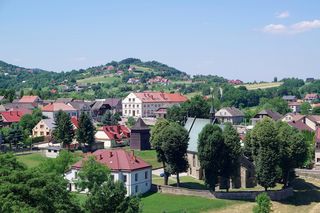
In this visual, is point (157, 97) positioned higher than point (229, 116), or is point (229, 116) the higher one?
point (157, 97)

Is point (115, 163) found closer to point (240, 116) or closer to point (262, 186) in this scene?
point (262, 186)

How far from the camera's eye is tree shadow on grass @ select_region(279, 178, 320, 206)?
202 feet

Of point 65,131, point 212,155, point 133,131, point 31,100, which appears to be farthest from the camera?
point 31,100

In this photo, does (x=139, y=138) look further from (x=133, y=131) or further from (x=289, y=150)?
(x=289, y=150)

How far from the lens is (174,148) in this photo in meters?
62.6

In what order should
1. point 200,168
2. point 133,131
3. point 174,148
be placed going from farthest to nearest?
point 133,131 < point 200,168 < point 174,148

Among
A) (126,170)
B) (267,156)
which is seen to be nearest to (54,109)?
(126,170)

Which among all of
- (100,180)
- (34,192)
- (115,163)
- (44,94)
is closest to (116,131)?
(115,163)

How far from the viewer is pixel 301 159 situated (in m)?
66.1

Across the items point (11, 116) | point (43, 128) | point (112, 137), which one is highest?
point (11, 116)

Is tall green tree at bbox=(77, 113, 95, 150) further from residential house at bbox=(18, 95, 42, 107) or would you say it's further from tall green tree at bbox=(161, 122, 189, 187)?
residential house at bbox=(18, 95, 42, 107)

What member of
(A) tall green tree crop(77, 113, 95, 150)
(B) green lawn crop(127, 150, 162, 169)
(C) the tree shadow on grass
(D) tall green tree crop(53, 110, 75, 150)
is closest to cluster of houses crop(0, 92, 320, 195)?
(D) tall green tree crop(53, 110, 75, 150)

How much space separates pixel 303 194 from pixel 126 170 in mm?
22391

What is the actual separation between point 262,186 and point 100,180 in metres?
22.1
